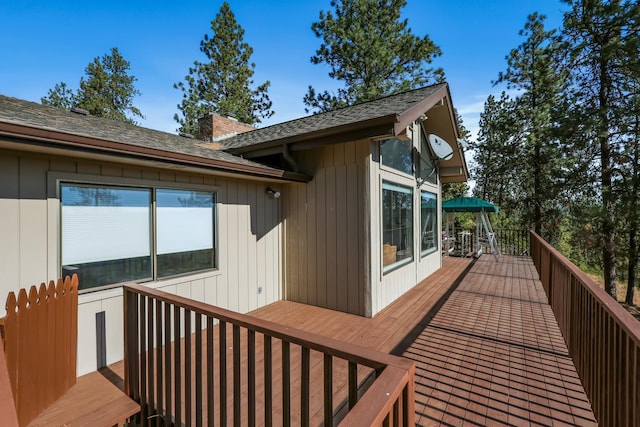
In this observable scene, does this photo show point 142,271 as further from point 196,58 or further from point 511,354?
point 196,58

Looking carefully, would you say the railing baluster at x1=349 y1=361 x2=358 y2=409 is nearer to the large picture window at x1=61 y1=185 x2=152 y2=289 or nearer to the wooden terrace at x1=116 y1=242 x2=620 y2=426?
the wooden terrace at x1=116 y1=242 x2=620 y2=426

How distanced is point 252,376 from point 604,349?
241cm

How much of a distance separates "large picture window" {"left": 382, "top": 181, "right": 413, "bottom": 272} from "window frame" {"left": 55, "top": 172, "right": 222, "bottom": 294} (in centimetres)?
271

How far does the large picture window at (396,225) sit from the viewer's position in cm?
516

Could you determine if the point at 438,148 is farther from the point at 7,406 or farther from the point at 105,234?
the point at 7,406

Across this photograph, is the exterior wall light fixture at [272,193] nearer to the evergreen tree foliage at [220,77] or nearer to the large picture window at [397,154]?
the large picture window at [397,154]

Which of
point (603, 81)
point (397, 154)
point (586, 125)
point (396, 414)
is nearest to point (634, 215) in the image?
point (586, 125)

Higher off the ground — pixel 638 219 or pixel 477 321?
pixel 638 219

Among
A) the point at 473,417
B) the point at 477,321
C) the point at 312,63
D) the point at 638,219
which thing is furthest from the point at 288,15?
the point at 638,219

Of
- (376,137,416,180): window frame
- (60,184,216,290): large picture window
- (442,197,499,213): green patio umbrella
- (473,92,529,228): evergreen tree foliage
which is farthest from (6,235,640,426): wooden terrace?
(473,92,529,228): evergreen tree foliage

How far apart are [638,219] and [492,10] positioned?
323 inches

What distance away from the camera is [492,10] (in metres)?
9.54

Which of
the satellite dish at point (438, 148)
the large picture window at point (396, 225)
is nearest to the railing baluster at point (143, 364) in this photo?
the large picture window at point (396, 225)

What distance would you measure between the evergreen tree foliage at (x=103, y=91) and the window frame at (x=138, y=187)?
54.5 ft
